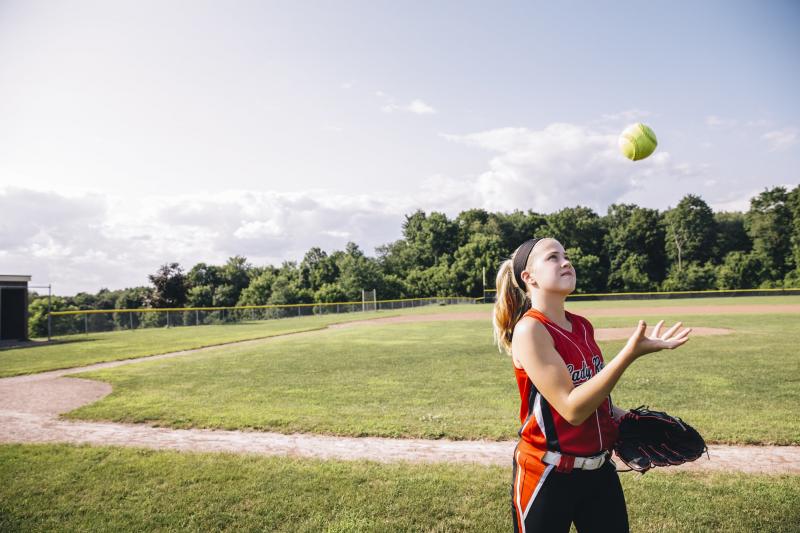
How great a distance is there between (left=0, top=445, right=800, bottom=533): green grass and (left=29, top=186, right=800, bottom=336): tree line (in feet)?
159

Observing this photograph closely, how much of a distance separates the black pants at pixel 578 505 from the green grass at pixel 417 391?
4.15 metres

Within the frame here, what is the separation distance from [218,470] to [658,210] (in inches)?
3295

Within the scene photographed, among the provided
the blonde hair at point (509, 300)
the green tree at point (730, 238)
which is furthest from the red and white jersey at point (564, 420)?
the green tree at point (730, 238)

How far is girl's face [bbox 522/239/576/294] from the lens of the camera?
2326mm

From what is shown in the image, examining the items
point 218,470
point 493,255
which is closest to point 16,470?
point 218,470

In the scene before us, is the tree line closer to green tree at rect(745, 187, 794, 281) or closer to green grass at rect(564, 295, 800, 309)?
green tree at rect(745, 187, 794, 281)

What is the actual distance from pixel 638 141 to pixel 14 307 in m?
27.0

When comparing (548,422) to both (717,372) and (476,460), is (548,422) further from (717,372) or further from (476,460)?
(717,372)

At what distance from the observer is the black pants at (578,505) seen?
2250 millimetres

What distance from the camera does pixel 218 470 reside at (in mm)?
5371

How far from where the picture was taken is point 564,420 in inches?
89.7

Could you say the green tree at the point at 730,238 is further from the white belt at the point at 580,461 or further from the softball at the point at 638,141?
the white belt at the point at 580,461

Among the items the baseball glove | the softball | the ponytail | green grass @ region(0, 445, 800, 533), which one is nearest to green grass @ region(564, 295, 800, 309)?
the softball

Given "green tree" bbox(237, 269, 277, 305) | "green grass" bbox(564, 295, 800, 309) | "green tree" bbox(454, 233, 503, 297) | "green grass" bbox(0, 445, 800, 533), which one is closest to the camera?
"green grass" bbox(0, 445, 800, 533)
